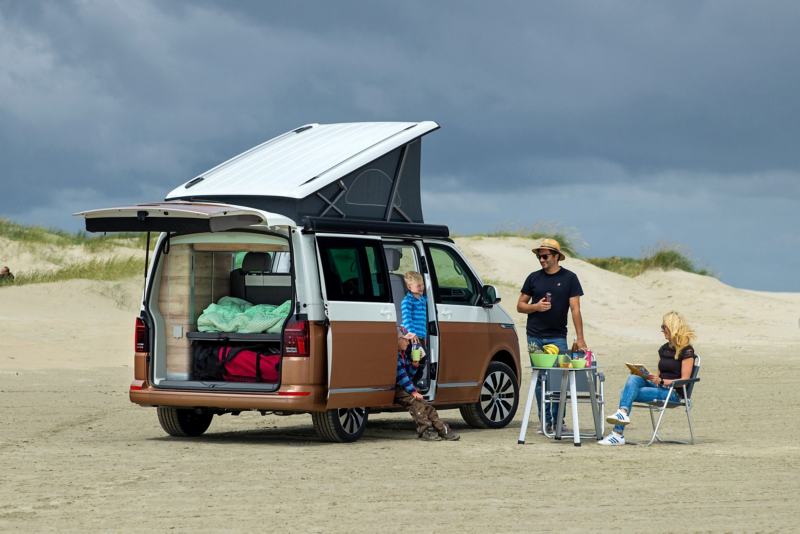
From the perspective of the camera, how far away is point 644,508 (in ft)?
23.6

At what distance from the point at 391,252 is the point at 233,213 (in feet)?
8.27

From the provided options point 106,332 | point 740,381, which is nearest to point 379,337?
point 740,381

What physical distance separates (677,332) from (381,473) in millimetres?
3713

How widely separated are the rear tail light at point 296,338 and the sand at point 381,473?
38.1 inches

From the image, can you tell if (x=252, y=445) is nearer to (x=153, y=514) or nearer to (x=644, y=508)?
(x=153, y=514)

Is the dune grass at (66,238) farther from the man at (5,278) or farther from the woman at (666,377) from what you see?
the woman at (666,377)

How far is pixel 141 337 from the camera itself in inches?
415

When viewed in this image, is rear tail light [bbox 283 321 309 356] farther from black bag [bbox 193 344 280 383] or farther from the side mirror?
the side mirror

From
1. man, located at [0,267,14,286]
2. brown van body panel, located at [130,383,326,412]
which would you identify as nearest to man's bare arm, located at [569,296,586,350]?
brown van body panel, located at [130,383,326,412]

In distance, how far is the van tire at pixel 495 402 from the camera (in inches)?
476

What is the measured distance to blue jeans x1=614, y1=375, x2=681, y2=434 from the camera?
1056 cm

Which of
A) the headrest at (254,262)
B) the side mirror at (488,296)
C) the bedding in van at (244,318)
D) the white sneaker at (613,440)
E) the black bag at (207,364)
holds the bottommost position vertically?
the white sneaker at (613,440)

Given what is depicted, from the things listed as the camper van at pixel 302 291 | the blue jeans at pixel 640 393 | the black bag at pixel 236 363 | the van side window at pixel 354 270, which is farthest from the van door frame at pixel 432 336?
the blue jeans at pixel 640 393

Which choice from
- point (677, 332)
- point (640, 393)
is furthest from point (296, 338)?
point (677, 332)
